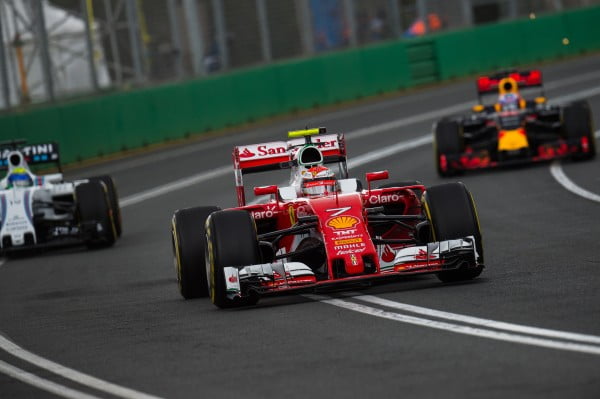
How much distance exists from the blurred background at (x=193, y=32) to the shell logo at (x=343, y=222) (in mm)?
24401

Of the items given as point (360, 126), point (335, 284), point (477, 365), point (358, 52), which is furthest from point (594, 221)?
point (358, 52)

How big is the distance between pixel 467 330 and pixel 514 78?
14.8m

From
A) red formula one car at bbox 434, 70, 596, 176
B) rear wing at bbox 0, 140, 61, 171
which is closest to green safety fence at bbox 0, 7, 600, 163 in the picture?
rear wing at bbox 0, 140, 61, 171

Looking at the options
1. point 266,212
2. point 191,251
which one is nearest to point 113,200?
point 191,251

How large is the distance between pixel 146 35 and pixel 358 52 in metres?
6.40

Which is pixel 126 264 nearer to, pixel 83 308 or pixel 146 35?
pixel 83 308

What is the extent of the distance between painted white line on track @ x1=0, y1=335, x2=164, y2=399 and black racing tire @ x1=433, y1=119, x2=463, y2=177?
12670 millimetres

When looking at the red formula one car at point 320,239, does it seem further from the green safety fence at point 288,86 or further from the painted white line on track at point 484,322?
the green safety fence at point 288,86

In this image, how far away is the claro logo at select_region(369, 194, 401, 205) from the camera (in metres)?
13.0

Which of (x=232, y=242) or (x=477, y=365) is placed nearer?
(x=477, y=365)

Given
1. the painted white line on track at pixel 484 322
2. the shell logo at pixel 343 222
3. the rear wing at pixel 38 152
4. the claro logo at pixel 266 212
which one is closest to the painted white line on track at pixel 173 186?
the rear wing at pixel 38 152

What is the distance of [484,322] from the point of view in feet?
32.2

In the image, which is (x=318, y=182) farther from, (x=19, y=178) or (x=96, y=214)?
(x=19, y=178)

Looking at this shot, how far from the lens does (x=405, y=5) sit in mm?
47094
